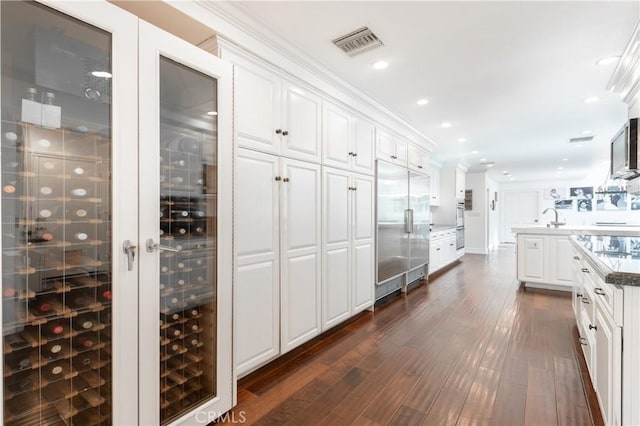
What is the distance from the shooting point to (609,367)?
1449 mm

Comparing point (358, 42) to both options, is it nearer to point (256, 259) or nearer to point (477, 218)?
point (256, 259)

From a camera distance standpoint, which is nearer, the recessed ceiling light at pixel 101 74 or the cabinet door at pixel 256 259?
the recessed ceiling light at pixel 101 74

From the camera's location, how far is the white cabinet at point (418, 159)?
447 centimetres

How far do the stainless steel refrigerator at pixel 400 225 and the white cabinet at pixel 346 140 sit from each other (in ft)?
0.99

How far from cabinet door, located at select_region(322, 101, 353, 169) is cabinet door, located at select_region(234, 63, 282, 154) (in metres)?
0.59

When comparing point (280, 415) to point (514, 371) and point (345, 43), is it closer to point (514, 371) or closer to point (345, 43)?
point (514, 371)

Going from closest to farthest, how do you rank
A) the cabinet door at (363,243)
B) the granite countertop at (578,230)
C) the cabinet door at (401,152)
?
1. the cabinet door at (363,243)
2. the granite countertop at (578,230)
3. the cabinet door at (401,152)

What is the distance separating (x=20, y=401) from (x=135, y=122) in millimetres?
1186

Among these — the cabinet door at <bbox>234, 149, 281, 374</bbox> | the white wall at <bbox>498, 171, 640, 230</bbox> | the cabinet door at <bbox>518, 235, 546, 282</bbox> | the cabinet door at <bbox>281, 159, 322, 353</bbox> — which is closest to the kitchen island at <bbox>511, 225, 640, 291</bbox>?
the cabinet door at <bbox>518, 235, 546, 282</bbox>

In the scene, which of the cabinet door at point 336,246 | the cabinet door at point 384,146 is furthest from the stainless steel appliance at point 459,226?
the cabinet door at point 336,246

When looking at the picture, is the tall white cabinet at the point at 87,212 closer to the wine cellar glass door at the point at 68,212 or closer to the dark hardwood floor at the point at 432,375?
the wine cellar glass door at the point at 68,212

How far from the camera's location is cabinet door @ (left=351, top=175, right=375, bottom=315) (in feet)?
10.5

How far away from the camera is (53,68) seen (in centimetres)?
127

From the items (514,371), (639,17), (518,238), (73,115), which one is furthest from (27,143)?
(518,238)
